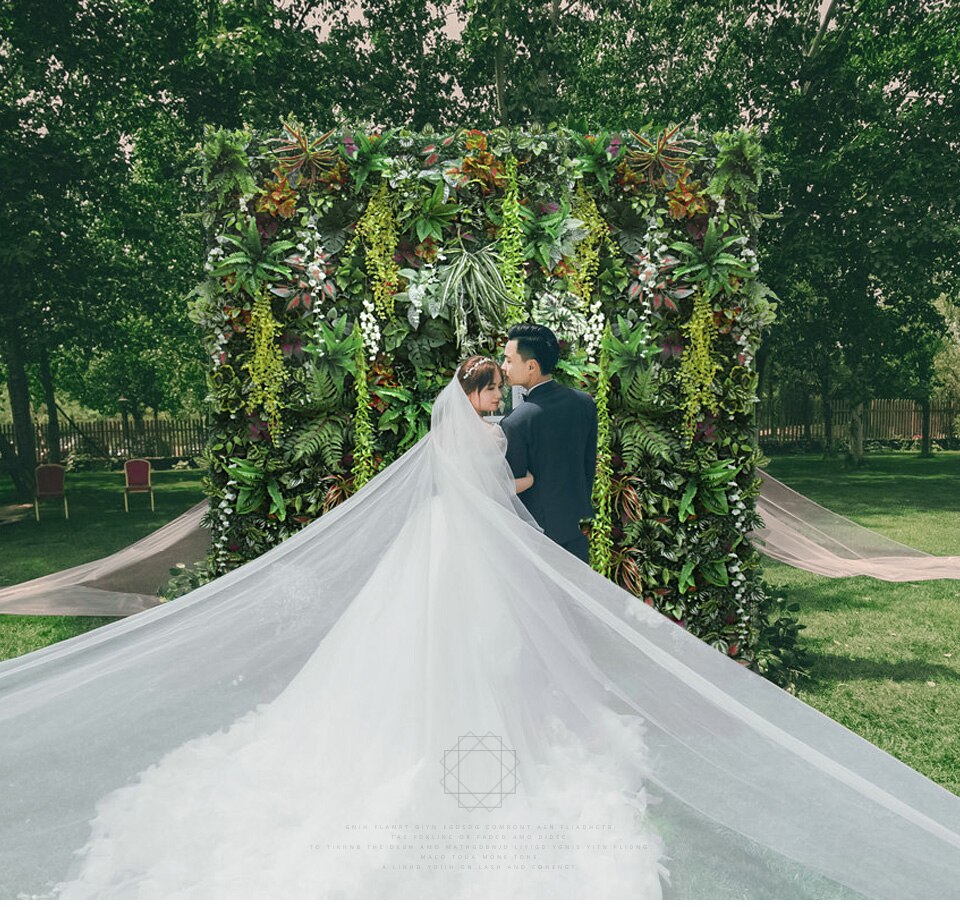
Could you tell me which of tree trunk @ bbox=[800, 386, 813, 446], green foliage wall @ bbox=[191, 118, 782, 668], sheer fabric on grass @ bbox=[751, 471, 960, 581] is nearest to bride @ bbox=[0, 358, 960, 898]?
green foliage wall @ bbox=[191, 118, 782, 668]

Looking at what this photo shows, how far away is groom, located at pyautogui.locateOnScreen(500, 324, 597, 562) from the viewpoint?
456 centimetres

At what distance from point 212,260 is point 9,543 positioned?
11189 mm

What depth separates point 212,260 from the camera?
564 centimetres

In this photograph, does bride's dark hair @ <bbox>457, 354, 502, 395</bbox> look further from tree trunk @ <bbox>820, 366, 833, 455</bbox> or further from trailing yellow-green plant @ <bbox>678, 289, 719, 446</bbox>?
tree trunk @ <bbox>820, 366, 833, 455</bbox>

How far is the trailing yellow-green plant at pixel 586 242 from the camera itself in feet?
18.4

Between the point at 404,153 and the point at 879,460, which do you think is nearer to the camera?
the point at 404,153

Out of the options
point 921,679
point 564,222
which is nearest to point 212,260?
point 564,222

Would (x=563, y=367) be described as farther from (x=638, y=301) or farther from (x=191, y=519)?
(x=191, y=519)

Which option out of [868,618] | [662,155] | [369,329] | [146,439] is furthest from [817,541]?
[146,439]

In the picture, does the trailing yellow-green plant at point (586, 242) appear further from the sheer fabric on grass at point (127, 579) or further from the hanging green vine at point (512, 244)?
the sheer fabric on grass at point (127, 579)

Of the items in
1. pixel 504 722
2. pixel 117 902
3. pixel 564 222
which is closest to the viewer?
pixel 117 902

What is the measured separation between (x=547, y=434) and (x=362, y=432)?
5.44 ft

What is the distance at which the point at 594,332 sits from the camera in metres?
5.65

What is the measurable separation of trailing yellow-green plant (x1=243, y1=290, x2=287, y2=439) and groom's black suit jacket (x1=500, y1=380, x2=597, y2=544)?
6.30ft
